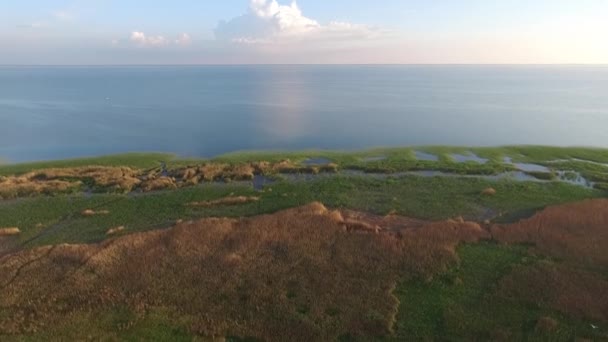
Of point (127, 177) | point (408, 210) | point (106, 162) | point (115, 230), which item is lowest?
point (106, 162)

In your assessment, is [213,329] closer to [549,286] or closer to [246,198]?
[549,286]

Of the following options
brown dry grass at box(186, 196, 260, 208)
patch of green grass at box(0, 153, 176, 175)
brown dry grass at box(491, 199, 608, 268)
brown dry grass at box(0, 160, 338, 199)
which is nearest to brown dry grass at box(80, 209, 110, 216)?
brown dry grass at box(0, 160, 338, 199)

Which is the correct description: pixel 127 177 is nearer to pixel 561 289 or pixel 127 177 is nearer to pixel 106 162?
pixel 106 162

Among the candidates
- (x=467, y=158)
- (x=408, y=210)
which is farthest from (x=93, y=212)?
(x=467, y=158)

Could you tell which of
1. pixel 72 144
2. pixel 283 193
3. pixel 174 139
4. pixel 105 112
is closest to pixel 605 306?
pixel 283 193

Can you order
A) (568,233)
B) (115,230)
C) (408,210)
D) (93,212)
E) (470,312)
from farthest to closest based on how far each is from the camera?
(93,212) < (408,210) < (115,230) < (568,233) < (470,312)

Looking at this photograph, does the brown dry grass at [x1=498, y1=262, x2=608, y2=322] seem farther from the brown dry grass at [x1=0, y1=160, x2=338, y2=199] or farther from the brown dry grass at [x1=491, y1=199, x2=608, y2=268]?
the brown dry grass at [x1=0, y1=160, x2=338, y2=199]
